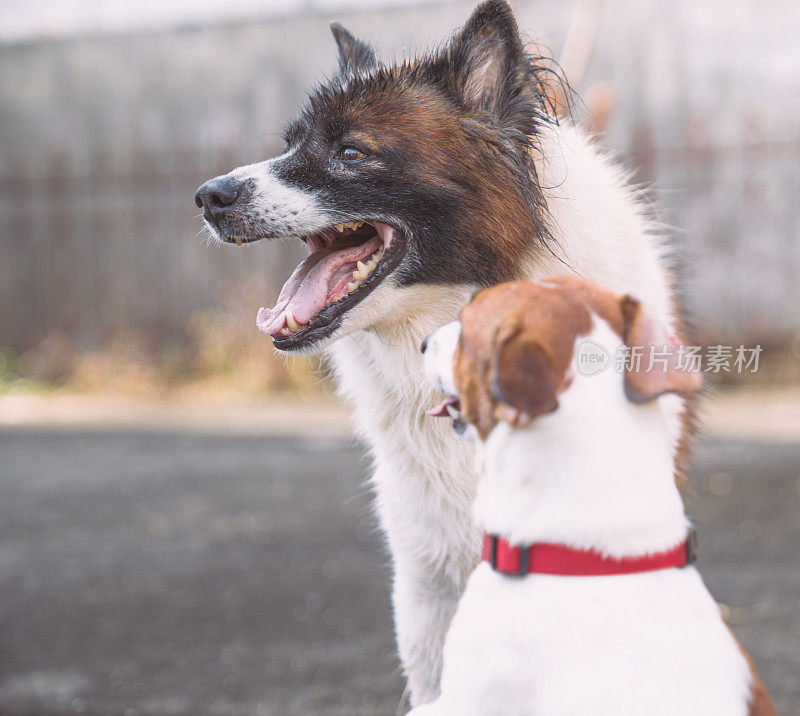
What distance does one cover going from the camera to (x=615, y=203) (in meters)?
2.61

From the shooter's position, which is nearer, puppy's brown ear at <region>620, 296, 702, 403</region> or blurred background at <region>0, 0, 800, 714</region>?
puppy's brown ear at <region>620, 296, 702, 403</region>

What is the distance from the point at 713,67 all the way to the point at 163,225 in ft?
19.8

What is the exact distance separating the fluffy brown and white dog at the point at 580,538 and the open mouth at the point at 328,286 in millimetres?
672

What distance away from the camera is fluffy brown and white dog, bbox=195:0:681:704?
93.7 inches

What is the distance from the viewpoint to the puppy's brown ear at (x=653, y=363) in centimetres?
161

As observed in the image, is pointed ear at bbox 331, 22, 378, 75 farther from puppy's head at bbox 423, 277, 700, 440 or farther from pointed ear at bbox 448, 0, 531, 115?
puppy's head at bbox 423, 277, 700, 440

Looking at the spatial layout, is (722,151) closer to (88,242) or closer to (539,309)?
(88,242)

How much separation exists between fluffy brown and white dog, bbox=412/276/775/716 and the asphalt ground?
6.05 feet

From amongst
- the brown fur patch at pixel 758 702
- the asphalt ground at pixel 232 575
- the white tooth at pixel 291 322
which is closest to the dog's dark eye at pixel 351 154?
the white tooth at pixel 291 322

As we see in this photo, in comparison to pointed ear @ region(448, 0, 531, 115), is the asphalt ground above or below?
below

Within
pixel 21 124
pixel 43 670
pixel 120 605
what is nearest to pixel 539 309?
pixel 43 670

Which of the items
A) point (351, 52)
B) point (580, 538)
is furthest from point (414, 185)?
point (580, 538)

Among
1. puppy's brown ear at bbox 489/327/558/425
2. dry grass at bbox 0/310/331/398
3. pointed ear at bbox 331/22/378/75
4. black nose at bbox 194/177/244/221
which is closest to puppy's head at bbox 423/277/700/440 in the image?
puppy's brown ear at bbox 489/327/558/425

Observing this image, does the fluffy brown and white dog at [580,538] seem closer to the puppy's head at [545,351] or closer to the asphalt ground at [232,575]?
the puppy's head at [545,351]
